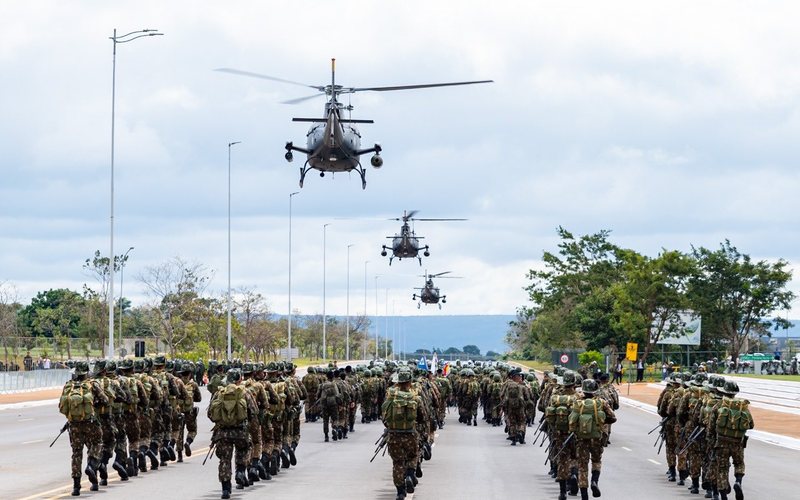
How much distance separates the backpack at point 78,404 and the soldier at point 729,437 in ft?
29.4

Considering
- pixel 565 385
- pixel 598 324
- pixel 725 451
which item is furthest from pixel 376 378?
pixel 598 324

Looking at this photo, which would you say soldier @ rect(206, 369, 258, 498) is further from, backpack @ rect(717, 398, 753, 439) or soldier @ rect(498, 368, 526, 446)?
soldier @ rect(498, 368, 526, 446)

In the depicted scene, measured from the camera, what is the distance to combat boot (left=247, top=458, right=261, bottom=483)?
19953 millimetres

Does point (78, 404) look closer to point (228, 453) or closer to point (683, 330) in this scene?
point (228, 453)

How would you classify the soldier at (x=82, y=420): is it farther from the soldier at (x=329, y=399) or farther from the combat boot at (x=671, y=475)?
the soldier at (x=329, y=399)

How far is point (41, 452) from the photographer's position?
1052 inches

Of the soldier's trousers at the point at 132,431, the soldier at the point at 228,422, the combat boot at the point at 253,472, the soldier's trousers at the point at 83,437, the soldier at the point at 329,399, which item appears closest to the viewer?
the soldier at the point at 228,422

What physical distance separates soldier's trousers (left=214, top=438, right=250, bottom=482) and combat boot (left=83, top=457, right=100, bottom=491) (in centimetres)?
190

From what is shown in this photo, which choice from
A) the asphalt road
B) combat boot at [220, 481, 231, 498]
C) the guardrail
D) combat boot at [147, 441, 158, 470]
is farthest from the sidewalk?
the guardrail

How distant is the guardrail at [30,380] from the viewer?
60.5 metres

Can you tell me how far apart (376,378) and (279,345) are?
9005 cm

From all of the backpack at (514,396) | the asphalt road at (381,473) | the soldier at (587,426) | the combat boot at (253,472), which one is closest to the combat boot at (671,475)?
the asphalt road at (381,473)

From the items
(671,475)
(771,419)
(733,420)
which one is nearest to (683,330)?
(771,419)

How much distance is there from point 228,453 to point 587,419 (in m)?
5.16
